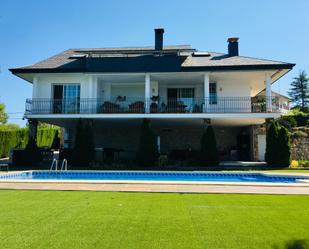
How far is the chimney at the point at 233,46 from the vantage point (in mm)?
20756

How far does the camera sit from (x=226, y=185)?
336 inches

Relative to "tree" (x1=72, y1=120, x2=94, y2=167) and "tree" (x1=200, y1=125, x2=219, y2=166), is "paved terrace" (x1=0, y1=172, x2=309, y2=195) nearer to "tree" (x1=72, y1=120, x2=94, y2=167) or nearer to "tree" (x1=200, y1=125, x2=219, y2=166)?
"tree" (x1=72, y1=120, x2=94, y2=167)

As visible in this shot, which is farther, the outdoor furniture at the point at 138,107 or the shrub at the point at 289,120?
the shrub at the point at 289,120

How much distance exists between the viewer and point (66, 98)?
1988 cm

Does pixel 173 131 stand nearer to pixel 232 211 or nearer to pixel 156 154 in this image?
pixel 156 154

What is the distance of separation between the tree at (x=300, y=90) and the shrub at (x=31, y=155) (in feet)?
159

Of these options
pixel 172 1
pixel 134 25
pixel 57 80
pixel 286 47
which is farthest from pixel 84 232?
pixel 57 80

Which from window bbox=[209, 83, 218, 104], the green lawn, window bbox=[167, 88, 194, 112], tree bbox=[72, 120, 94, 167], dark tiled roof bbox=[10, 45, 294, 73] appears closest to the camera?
the green lawn

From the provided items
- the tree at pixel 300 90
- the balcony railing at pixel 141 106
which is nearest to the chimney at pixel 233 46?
the balcony railing at pixel 141 106

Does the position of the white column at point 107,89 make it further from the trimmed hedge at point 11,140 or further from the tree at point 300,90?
the tree at point 300,90

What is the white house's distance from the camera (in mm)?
17766

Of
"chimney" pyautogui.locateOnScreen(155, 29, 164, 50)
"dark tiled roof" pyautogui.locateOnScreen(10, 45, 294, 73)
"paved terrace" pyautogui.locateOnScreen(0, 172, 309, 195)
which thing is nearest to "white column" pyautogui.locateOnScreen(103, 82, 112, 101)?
"dark tiled roof" pyautogui.locateOnScreen(10, 45, 294, 73)

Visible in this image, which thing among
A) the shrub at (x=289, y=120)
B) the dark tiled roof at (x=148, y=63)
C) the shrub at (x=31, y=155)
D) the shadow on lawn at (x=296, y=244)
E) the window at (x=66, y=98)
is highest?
the dark tiled roof at (x=148, y=63)

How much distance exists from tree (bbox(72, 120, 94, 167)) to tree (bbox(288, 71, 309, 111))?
4656 centimetres
